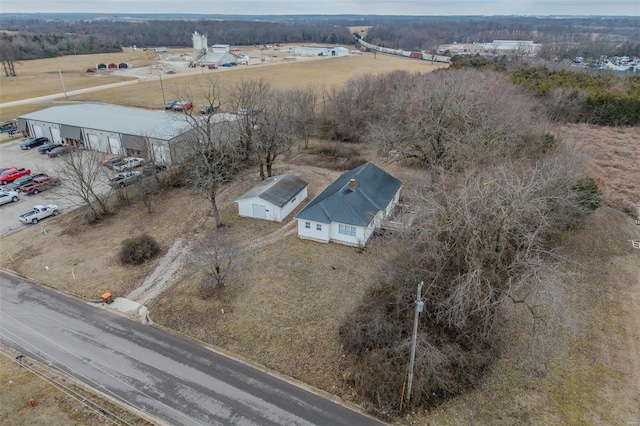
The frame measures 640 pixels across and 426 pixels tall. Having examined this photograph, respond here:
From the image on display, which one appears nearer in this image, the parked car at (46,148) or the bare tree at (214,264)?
the bare tree at (214,264)

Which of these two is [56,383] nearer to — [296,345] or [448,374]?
[296,345]

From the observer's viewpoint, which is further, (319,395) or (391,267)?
(391,267)

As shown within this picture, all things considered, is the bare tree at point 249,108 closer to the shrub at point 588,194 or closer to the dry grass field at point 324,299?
the dry grass field at point 324,299

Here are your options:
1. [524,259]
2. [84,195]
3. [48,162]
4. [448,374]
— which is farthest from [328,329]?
[48,162]

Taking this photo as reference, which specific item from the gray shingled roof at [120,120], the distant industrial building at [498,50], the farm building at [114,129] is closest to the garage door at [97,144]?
the farm building at [114,129]

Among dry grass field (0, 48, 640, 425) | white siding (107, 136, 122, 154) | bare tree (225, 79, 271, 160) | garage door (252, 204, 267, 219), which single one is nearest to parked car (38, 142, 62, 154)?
white siding (107, 136, 122, 154)
